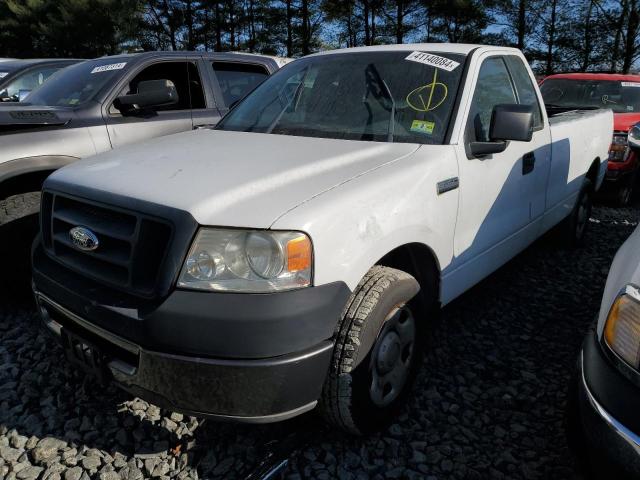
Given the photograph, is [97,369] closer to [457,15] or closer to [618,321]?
[618,321]

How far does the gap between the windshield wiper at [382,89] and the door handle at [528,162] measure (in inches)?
40.2

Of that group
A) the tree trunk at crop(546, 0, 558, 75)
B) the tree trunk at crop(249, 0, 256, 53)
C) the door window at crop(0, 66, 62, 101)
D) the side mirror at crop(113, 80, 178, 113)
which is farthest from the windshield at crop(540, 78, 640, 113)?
the tree trunk at crop(249, 0, 256, 53)

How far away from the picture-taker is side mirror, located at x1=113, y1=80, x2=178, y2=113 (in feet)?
12.4

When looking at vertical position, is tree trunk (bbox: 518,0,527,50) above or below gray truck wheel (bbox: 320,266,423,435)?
above

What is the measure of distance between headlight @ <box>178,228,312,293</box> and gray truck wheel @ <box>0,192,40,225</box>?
2141 mm

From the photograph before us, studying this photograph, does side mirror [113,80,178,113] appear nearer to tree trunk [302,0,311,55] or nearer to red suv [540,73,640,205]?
red suv [540,73,640,205]

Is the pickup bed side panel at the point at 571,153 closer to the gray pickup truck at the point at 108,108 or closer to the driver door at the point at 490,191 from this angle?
the driver door at the point at 490,191

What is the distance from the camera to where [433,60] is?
2.79m

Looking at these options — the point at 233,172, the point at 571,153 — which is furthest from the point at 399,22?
the point at 233,172

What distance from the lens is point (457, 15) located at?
27.6 meters

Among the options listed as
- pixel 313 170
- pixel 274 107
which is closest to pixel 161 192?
pixel 313 170

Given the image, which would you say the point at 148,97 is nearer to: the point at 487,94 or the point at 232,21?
the point at 487,94

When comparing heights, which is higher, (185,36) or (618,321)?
(185,36)

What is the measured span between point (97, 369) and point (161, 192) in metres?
0.73
